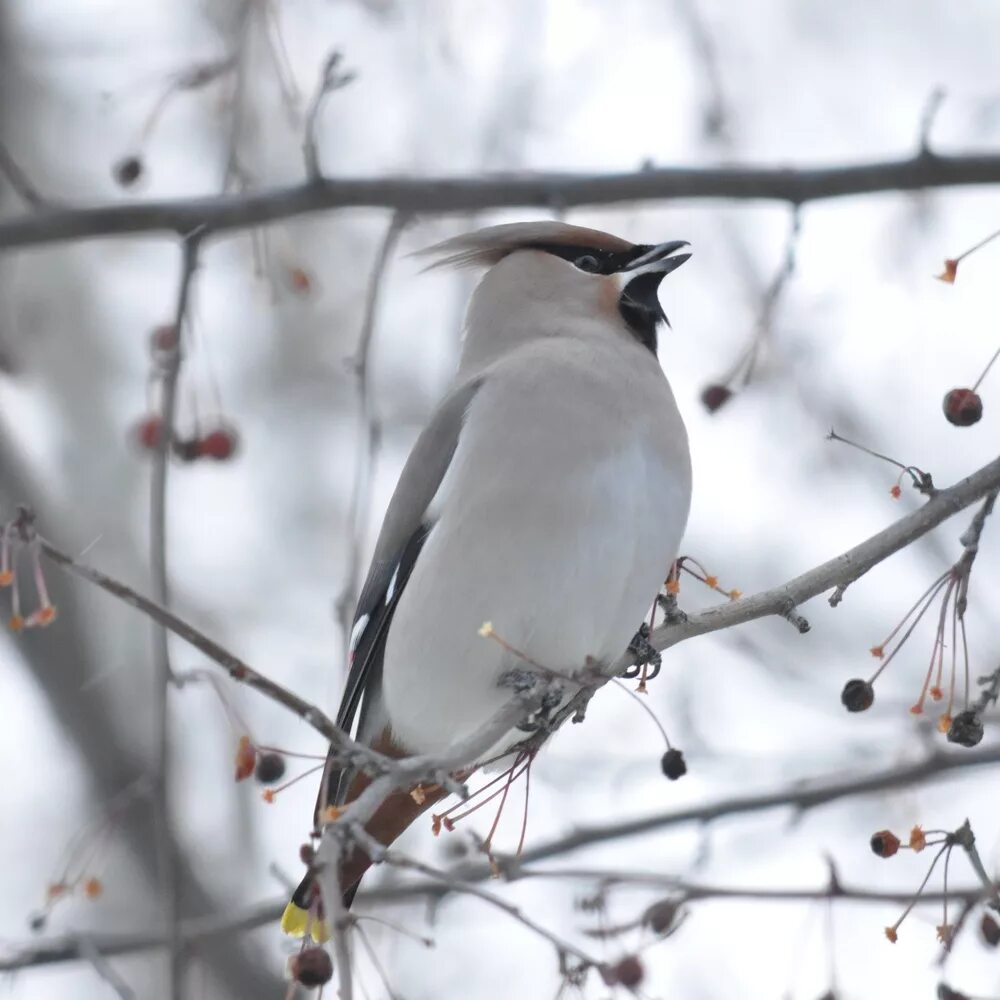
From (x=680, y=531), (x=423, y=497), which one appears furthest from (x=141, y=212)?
(x=680, y=531)

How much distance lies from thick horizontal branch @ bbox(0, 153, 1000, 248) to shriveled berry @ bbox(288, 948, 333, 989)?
216cm

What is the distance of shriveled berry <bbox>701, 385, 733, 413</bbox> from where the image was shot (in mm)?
4391

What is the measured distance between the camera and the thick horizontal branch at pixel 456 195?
4.31 meters

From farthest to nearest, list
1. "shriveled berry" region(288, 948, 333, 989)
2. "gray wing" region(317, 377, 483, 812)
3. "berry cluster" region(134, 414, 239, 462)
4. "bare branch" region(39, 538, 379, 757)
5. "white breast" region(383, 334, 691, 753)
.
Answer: "berry cluster" region(134, 414, 239, 462), "gray wing" region(317, 377, 483, 812), "white breast" region(383, 334, 691, 753), "shriveled berry" region(288, 948, 333, 989), "bare branch" region(39, 538, 379, 757)

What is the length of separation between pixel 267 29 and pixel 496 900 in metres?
2.81

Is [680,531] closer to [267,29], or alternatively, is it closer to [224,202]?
[224,202]

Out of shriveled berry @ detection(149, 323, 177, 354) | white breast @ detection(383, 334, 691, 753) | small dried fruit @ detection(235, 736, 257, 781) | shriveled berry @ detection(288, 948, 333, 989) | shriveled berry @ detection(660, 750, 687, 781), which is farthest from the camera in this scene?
shriveled berry @ detection(149, 323, 177, 354)

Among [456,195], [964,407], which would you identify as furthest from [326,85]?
[964,407]

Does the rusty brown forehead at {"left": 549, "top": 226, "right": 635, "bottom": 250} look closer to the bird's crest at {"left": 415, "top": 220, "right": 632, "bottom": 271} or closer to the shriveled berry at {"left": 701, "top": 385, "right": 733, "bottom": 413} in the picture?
the bird's crest at {"left": 415, "top": 220, "right": 632, "bottom": 271}

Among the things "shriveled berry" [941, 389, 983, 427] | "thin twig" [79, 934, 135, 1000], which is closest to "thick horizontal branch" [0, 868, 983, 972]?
"thin twig" [79, 934, 135, 1000]

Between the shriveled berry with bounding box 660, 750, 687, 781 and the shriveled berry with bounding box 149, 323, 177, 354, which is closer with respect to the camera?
the shriveled berry with bounding box 660, 750, 687, 781

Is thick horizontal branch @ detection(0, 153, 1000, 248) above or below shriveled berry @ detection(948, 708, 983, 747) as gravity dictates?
above

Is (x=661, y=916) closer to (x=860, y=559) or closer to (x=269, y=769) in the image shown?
(x=269, y=769)

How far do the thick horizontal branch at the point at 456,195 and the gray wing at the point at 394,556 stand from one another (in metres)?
0.53
